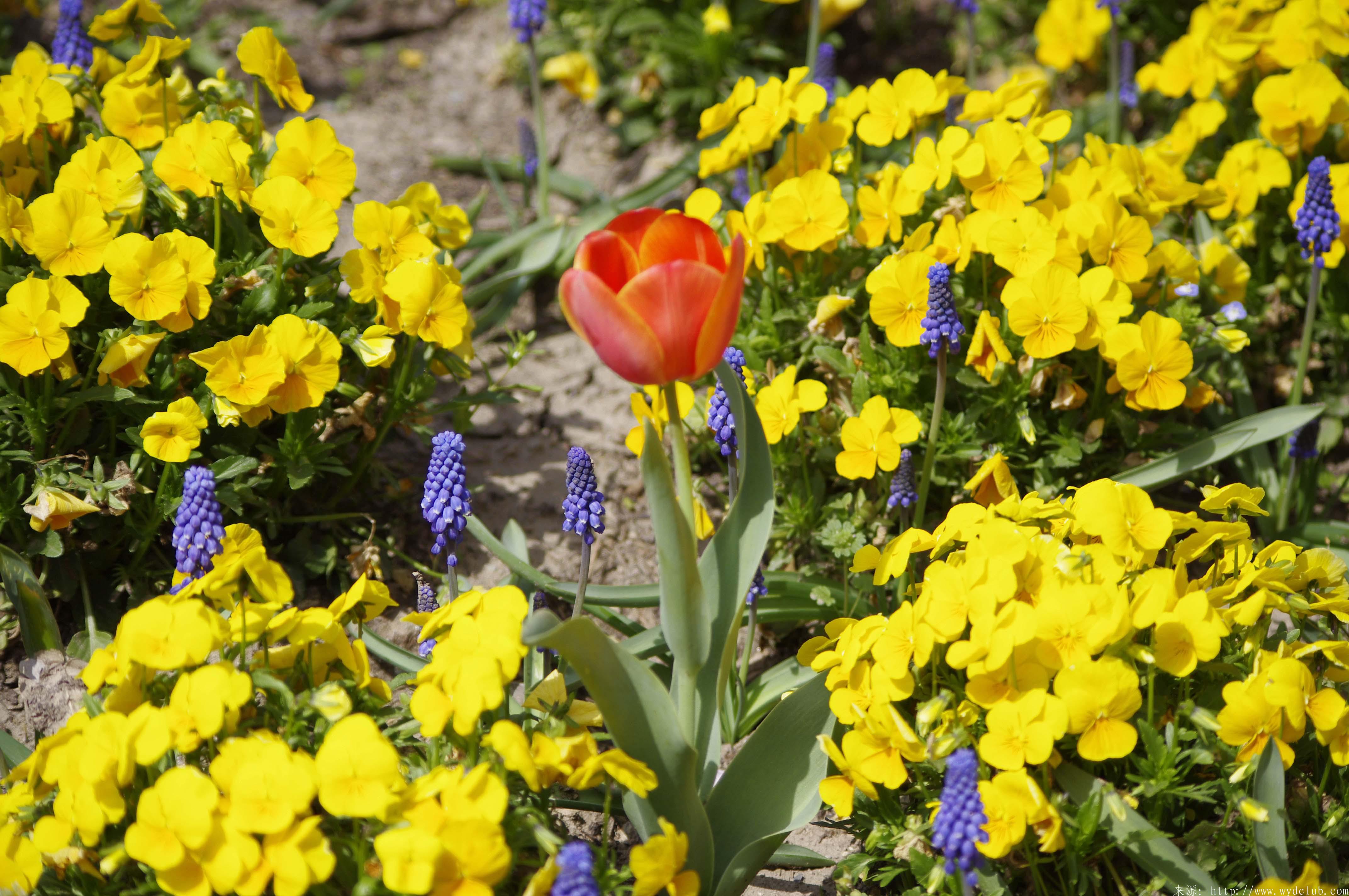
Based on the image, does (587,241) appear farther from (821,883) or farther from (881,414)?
(821,883)

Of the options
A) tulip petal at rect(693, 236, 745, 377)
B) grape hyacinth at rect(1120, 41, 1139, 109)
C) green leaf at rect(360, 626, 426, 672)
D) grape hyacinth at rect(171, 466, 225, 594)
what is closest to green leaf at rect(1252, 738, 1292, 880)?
tulip petal at rect(693, 236, 745, 377)

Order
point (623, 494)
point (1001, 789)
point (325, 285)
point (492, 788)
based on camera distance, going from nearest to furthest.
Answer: point (492, 788) < point (1001, 789) < point (325, 285) < point (623, 494)

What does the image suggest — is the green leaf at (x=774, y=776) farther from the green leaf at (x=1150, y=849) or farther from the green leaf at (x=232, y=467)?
the green leaf at (x=232, y=467)

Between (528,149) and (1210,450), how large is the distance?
232cm

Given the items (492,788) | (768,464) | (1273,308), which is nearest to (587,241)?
(768,464)

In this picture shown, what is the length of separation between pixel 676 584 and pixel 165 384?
48.5 inches

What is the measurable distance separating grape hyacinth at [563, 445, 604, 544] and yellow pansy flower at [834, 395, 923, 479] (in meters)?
0.52

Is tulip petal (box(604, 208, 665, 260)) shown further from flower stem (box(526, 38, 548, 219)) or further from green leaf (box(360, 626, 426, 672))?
flower stem (box(526, 38, 548, 219))

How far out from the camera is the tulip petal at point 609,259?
1.36 m

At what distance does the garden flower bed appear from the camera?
54.5 inches

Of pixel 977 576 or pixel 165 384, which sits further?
pixel 165 384

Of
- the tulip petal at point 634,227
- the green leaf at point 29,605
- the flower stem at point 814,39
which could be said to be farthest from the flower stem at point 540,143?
the tulip petal at point 634,227

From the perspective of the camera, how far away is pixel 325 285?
2246 mm

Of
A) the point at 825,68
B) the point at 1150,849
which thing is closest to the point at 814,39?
the point at 825,68
